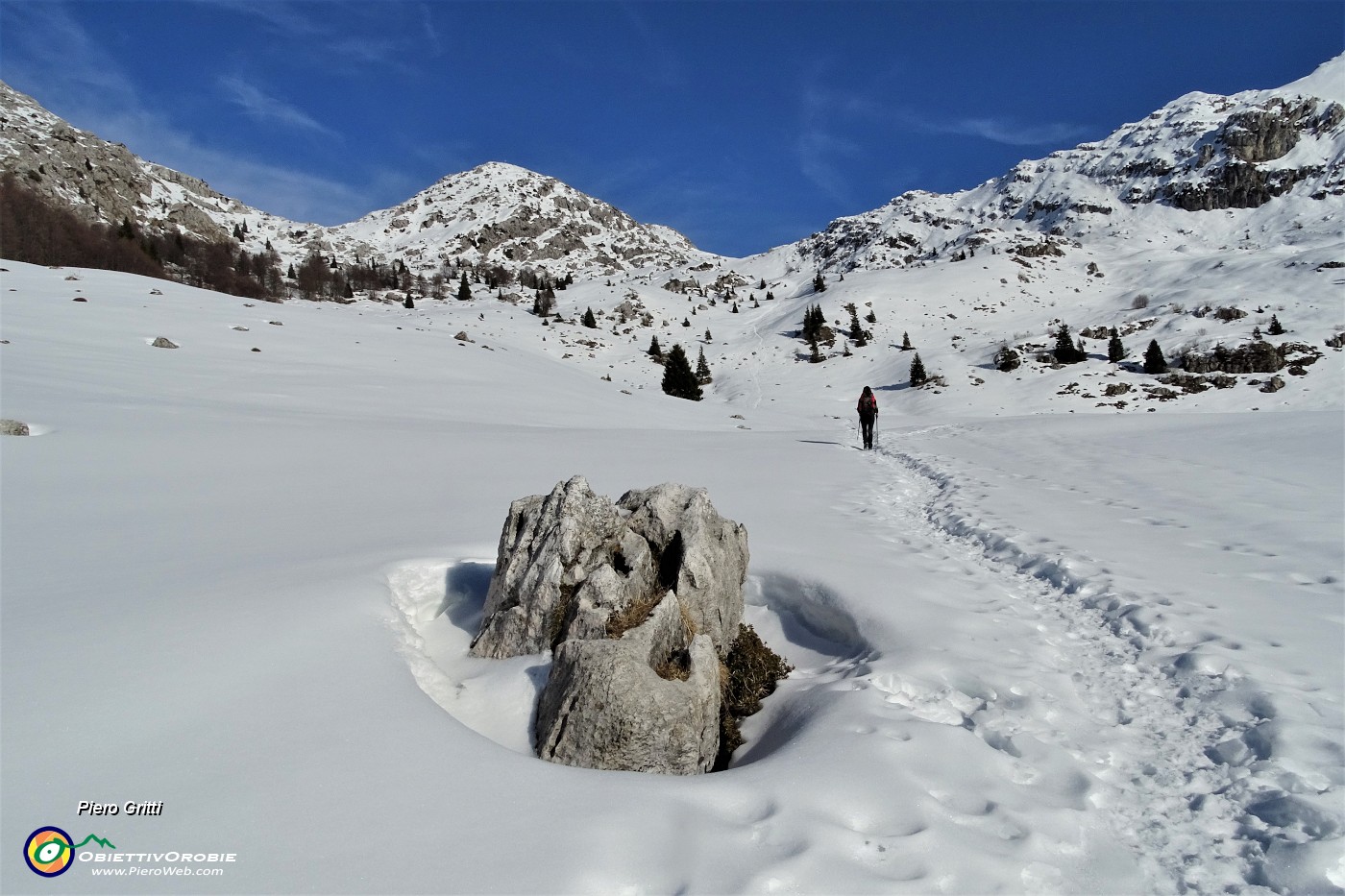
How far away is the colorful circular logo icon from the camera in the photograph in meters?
2.62

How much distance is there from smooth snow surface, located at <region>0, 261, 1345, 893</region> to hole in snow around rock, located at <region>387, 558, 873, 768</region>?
0.04 metres

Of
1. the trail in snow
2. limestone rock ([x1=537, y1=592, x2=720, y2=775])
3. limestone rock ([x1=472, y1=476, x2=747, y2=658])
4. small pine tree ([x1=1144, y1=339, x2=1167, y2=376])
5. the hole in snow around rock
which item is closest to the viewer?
the trail in snow

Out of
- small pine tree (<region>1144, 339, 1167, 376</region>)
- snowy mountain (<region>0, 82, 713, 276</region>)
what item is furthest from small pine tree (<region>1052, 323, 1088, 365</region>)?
snowy mountain (<region>0, 82, 713, 276</region>)

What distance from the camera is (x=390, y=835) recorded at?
3021 mm

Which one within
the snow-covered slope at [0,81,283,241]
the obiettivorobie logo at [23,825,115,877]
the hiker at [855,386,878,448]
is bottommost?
the obiettivorobie logo at [23,825,115,877]

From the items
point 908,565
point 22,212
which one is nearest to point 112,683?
point 908,565

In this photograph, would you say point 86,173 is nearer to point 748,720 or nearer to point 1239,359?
point 748,720

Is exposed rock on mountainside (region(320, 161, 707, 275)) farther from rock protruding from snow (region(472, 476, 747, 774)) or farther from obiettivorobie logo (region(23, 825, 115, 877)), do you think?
obiettivorobie logo (region(23, 825, 115, 877))

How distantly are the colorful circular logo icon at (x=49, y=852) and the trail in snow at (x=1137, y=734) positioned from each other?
548 cm

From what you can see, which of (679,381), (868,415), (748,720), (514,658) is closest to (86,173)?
(679,381)

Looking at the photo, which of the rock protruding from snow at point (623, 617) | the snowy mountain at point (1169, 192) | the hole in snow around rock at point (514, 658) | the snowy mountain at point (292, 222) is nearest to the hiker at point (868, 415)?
the hole in snow around rock at point (514, 658)

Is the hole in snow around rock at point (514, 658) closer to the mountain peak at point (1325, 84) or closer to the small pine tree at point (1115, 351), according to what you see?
the small pine tree at point (1115, 351)

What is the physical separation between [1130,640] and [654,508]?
16.9 ft

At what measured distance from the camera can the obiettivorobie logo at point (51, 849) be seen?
2621 millimetres
